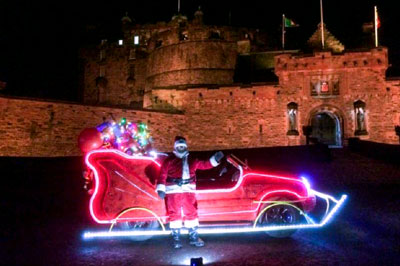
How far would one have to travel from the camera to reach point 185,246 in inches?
205

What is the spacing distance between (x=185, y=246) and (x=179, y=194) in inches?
30.4

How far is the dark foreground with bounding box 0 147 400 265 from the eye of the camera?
460 centimetres

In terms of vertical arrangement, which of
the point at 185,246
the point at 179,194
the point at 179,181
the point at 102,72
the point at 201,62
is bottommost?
the point at 185,246

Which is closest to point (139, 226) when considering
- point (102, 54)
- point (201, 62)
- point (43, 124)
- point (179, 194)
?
point (179, 194)

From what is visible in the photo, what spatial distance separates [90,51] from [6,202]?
3666 cm

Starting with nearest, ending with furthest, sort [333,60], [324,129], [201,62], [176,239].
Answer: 1. [176,239]
2. [333,60]
3. [324,129]
4. [201,62]

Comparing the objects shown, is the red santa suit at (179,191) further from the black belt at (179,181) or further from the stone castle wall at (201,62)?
the stone castle wall at (201,62)

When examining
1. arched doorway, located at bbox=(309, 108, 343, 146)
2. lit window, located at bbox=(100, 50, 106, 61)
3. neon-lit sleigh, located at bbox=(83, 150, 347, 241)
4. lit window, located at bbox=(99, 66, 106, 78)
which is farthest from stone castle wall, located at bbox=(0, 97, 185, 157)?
lit window, located at bbox=(100, 50, 106, 61)

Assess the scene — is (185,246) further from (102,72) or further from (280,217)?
(102,72)

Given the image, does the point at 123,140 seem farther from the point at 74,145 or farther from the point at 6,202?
the point at 74,145

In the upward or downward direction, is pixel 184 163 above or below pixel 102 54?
below

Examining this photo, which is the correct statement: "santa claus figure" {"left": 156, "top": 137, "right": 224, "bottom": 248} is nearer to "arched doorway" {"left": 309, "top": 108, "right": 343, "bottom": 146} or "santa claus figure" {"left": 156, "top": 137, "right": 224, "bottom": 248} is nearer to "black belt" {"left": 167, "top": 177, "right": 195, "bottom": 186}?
"black belt" {"left": 167, "top": 177, "right": 195, "bottom": 186}

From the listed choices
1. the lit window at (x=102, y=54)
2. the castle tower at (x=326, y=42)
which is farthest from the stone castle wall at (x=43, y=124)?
the lit window at (x=102, y=54)

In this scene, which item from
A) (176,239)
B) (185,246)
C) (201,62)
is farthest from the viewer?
(201,62)
